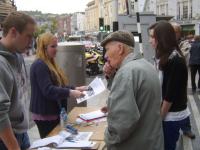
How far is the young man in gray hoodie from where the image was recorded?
2.52 m

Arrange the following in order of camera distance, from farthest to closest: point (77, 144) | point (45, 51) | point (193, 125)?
point (193, 125), point (45, 51), point (77, 144)

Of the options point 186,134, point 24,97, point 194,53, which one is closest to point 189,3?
point 194,53

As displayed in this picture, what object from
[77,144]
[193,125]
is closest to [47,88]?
[77,144]

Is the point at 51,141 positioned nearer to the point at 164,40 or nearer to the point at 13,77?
the point at 13,77

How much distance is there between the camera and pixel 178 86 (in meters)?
3.76

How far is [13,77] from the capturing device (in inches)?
106

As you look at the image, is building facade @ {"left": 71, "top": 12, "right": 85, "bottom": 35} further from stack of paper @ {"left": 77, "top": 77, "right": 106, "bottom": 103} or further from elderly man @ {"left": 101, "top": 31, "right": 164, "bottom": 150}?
elderly man @ {"left": 101, "top": 31, "right": 164, "bottom": 150}

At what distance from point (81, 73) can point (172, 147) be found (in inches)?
117

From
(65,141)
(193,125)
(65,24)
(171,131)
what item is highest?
(65,141)

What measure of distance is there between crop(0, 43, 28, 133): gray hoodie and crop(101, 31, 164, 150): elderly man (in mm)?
653

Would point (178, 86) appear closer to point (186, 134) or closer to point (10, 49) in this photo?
point (10, 49)

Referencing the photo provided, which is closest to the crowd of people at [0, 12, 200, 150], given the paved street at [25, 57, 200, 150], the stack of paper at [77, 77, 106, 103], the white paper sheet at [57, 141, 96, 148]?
the white paper sheet at [57, 141, 96, 148]

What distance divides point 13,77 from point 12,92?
0.11 meters

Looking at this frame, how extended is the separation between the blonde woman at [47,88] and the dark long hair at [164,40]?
3.24ft
